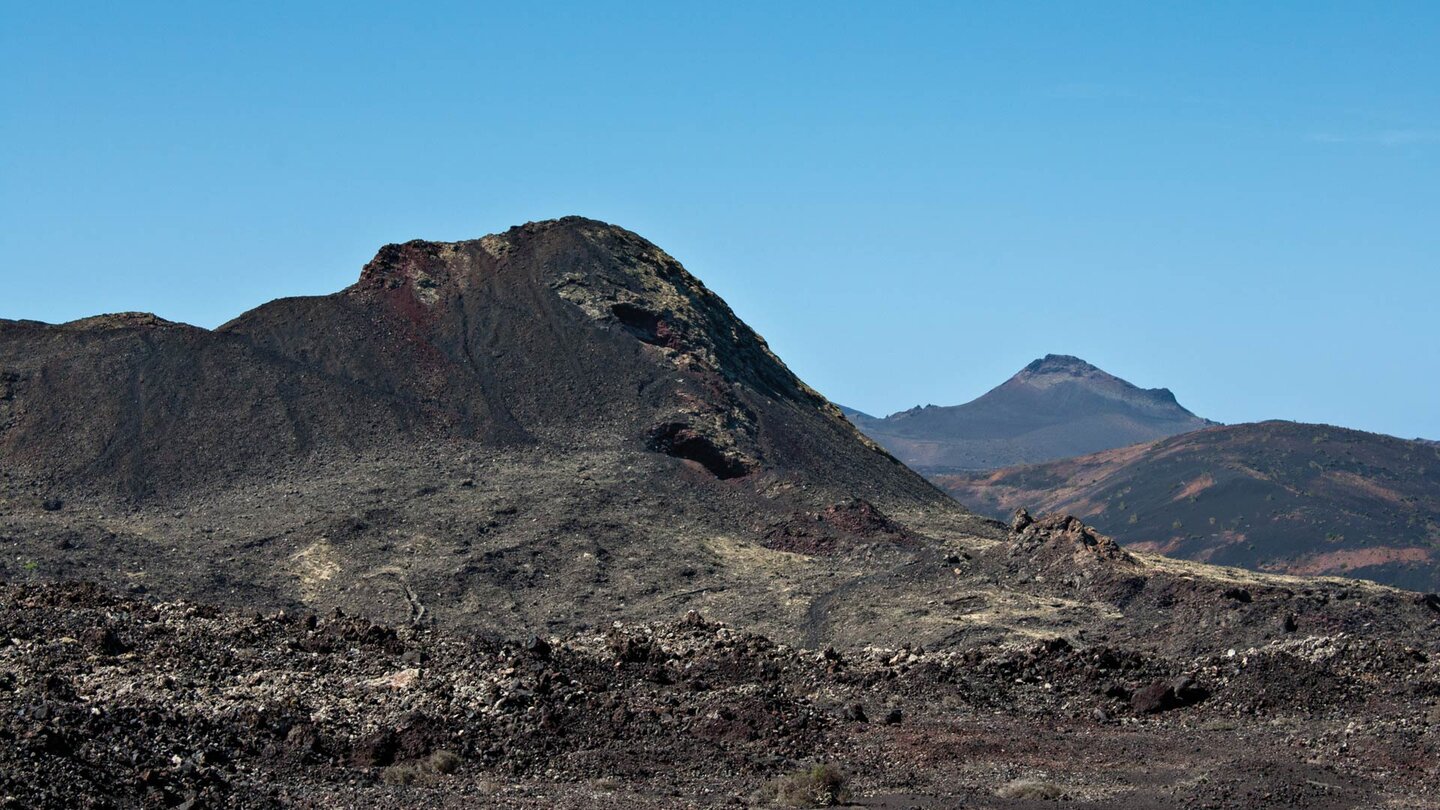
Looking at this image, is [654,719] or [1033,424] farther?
[1033,424]

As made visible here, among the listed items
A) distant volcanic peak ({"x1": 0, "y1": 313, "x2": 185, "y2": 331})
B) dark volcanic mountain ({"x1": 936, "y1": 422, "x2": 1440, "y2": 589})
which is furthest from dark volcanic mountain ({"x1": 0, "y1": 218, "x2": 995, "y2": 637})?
dark volcanic mountain ({"x1": 936, "y1": 422, "x2": 1440, "y2": 589})

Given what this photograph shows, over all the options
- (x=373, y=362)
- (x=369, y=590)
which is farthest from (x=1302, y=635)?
(x=373, y=362)

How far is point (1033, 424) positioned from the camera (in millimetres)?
181875

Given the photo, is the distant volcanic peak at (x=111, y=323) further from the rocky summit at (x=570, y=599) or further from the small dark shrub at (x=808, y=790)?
the small dark shrub at (x=808, y=790)

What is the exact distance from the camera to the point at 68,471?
46438mm

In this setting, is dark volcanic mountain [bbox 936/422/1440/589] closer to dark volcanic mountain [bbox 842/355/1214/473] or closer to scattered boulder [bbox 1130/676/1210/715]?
dark volcanic mountain [bbox 842/355/1214/473]

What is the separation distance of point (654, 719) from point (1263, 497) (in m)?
70.3

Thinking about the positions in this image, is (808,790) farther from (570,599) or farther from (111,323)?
(111,323)

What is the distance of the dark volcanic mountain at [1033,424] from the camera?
168 m

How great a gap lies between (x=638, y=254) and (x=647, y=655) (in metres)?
34.3

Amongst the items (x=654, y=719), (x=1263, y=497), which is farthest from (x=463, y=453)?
(x=1263, y=497)

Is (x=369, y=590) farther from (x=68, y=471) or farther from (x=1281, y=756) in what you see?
(x=1281, y=756)

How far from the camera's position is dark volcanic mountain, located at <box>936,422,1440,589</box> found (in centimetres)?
7706

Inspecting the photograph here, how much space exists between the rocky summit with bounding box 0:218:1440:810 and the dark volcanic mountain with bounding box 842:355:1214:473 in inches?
4021
